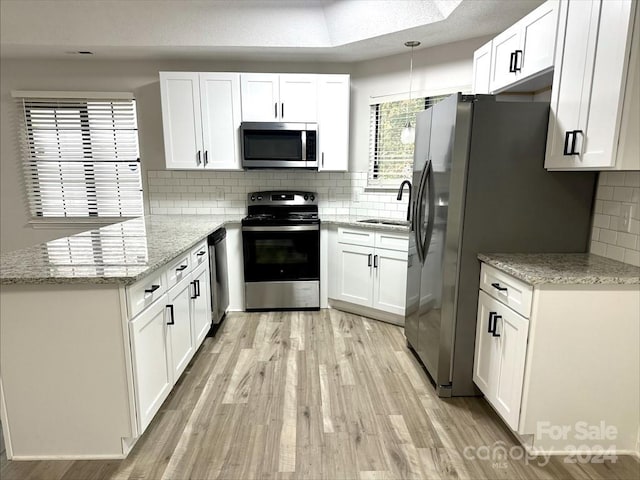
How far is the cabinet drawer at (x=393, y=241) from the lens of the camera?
3321mm

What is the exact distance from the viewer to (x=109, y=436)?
71.5 inches

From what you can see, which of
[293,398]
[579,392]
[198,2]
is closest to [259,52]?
[198,2]

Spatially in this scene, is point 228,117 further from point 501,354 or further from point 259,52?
point 501,354

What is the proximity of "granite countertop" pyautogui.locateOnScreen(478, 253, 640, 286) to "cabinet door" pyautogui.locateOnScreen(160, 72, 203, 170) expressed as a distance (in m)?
2.84

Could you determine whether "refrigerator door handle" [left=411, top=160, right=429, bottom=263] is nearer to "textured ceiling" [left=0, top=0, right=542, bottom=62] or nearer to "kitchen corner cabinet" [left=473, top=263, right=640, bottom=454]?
"kitchen corner cabinet" [left=473, top=263, right=640, bottom=454]

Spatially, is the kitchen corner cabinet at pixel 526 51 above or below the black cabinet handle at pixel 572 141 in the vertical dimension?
above

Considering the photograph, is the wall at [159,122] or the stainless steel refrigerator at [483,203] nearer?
the stainless steel refrigerator at [483,203]

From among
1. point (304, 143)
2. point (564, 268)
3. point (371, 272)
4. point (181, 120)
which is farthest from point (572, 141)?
point (181, 120)

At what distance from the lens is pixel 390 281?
11.4 ft

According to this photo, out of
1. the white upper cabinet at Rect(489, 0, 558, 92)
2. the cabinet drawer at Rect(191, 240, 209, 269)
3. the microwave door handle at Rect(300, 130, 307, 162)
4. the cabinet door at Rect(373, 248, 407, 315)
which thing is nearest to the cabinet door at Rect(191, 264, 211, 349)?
the cabinet drawer at Rect(191, 240, 209, 269)

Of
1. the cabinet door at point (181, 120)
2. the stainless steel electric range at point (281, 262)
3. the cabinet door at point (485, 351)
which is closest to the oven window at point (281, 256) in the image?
the stainless steel electric range at point (281, 262)

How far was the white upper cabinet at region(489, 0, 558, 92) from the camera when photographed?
2.01 metres

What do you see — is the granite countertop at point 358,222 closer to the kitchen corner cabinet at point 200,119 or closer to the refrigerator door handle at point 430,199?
the refrigerator door handle at point 430,199

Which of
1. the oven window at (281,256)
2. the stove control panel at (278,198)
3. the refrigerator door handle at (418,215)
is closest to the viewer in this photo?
the refrigerator door handle at (418,215)
